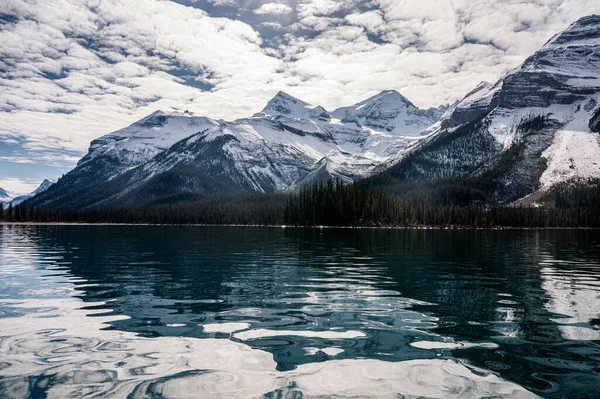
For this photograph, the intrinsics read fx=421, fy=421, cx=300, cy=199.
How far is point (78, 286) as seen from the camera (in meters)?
35.0

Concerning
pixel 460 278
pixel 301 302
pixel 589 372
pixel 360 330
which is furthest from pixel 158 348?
pixel 460 278

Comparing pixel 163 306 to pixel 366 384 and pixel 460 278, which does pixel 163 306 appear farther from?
pixel 460 278

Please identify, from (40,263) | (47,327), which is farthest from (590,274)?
(40,263)

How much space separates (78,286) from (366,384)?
96.6ft

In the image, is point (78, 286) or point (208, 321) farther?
point (78, 286)

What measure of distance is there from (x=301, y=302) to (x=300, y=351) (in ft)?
36.2

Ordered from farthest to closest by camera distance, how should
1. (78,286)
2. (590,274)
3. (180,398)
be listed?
(590,274)
(78,286)
(180,398)

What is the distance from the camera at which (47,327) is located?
21.2m

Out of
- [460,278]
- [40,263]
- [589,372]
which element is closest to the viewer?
[589,372]

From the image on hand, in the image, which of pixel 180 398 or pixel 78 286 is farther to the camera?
pixel 78 286

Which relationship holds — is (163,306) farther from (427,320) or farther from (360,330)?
(427,320)

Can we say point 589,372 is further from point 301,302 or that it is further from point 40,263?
point 40,263

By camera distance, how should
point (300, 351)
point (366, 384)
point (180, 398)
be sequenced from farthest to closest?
1. point (300, 351)
2. point (366, 384)
3. point (180, 398)

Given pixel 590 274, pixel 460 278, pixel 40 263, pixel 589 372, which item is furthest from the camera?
pixel 40 263
